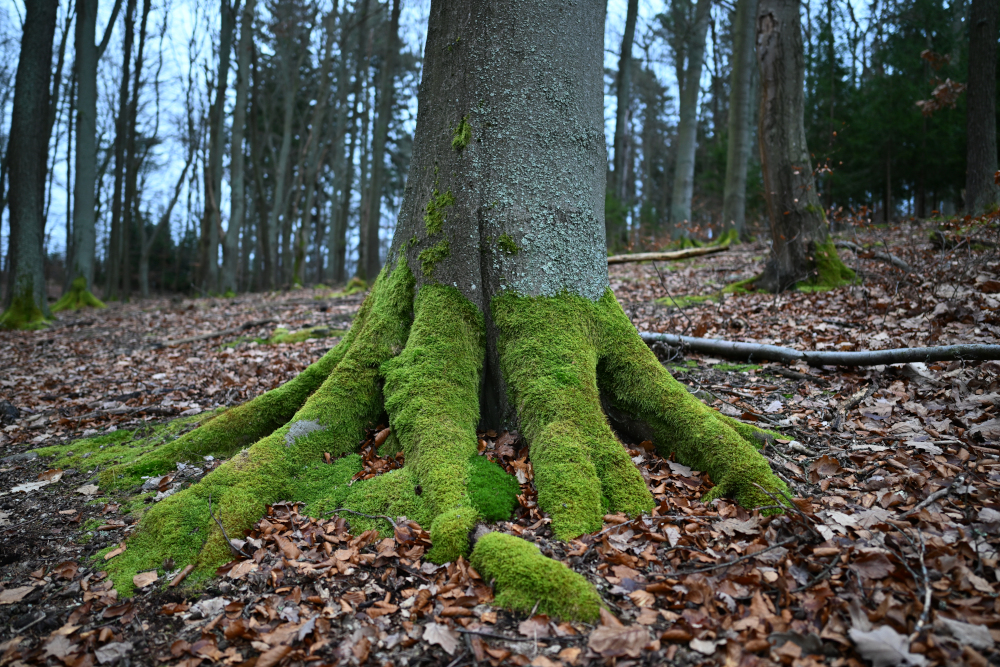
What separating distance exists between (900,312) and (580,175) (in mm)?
4231

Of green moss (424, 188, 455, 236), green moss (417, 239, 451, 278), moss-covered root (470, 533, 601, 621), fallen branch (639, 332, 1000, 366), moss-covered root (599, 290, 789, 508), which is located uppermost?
green moss (424, 188, 455, 236)

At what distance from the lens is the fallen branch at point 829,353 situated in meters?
3.85

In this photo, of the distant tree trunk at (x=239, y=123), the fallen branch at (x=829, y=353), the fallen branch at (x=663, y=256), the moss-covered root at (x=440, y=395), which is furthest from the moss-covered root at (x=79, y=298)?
the fallen branch at (x=829, y=353)

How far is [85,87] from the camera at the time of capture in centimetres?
1391

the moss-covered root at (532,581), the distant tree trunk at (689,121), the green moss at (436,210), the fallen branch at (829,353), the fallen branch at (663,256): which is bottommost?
the moss-covered root at (532,581)

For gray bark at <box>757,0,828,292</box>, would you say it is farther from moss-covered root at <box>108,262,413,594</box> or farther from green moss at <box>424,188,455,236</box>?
moss-covered root at <box>108,262,413,594</box>

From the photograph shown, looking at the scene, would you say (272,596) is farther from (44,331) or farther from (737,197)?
(737,197)

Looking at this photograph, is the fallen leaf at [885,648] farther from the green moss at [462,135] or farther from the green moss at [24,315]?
the green moss at [24,315]

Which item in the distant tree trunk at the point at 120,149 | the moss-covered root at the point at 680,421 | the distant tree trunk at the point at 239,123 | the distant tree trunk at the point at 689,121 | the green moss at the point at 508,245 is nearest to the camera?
the moss-covered root at the point at 680,421

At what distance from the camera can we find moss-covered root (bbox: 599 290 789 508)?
2889mm

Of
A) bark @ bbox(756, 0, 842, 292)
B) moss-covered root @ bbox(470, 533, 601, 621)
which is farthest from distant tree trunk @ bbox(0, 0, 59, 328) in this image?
bark @ bbox(756, 0, 842, 292)

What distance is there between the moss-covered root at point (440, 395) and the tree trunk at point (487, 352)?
0.01 meters

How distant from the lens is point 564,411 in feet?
10.3

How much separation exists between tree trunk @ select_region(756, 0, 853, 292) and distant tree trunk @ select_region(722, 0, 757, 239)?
229 inches
